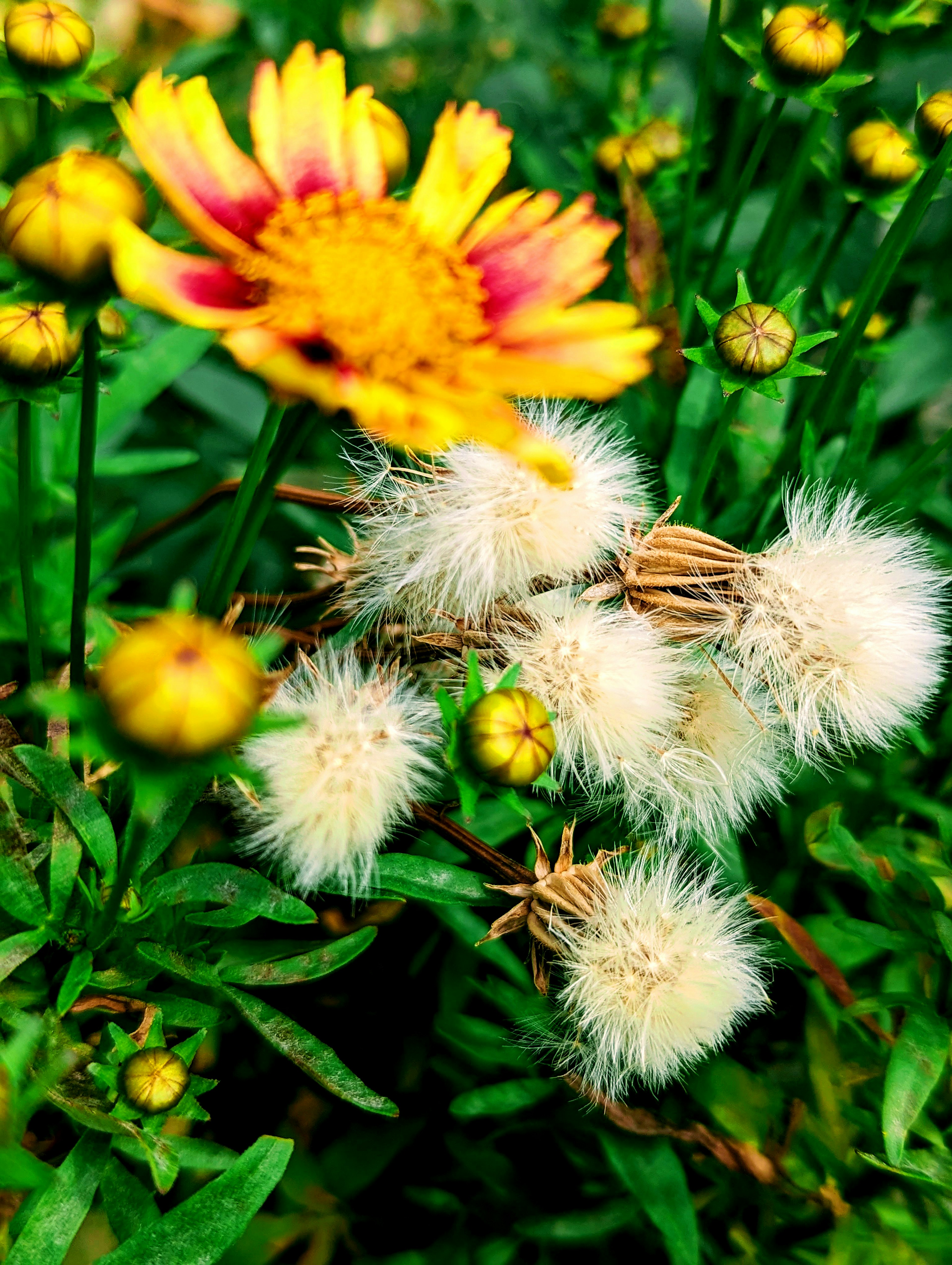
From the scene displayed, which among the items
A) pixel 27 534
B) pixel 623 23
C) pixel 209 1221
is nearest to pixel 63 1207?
pixel 209 1221

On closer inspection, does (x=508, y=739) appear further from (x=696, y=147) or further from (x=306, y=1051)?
(x=696, y=147)

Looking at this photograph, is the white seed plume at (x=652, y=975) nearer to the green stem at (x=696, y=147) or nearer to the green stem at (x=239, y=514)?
the green stem at (x=239, y=514)

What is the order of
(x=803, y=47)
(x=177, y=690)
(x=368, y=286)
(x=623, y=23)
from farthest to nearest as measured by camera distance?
(x=623, y=23), (x=803, y=47), (x=368, y=286), (x=177, y=690)

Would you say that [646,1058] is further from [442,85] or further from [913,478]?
[442,85]

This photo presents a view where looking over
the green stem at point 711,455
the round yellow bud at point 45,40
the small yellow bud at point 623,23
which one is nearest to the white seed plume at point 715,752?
the green stem at point 711,455


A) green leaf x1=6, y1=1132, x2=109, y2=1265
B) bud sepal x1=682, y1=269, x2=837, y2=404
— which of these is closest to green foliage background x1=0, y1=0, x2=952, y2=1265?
green leaf x1=6, y1=1132, x2=109, y2=1265

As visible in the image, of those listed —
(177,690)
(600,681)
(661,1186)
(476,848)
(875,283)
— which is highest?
(875,283)

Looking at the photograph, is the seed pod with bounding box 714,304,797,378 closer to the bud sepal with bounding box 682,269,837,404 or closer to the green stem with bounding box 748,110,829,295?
the bud sepal with bounding box 682,269,837,404
